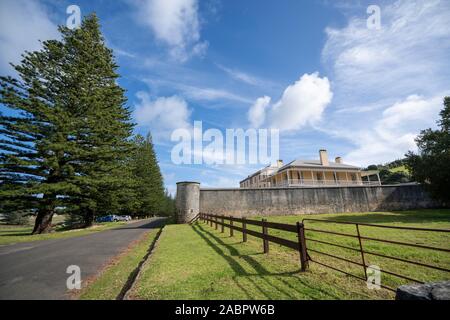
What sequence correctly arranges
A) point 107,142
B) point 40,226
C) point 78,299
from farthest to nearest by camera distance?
1. point 107,142
2. point 40,226
3. point 78,299

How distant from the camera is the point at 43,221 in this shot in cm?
1712

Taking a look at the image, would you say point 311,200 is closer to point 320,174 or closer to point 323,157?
point 320,174

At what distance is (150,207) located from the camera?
1614 inches

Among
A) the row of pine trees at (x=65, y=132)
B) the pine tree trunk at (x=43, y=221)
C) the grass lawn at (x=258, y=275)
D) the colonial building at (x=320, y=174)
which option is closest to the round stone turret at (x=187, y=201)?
the row of pine trees at (x=65, y=132)

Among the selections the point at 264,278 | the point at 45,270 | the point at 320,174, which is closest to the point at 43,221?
the point at 45,270

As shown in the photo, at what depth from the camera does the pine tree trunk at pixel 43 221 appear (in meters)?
16.9

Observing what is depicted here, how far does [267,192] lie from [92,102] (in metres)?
19.2

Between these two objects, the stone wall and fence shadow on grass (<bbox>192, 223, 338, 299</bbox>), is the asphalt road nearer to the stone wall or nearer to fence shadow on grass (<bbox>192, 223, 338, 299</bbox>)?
fence shadow on grass (<bbox>192, 223, 338, 299</bbox>)

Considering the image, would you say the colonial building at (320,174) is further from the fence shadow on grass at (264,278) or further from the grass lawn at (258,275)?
the fence shadow on grass at (264,278)

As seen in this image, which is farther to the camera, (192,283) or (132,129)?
(132,129)

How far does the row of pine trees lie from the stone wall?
31.2ft

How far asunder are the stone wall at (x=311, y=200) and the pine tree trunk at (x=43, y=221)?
12701 mm
